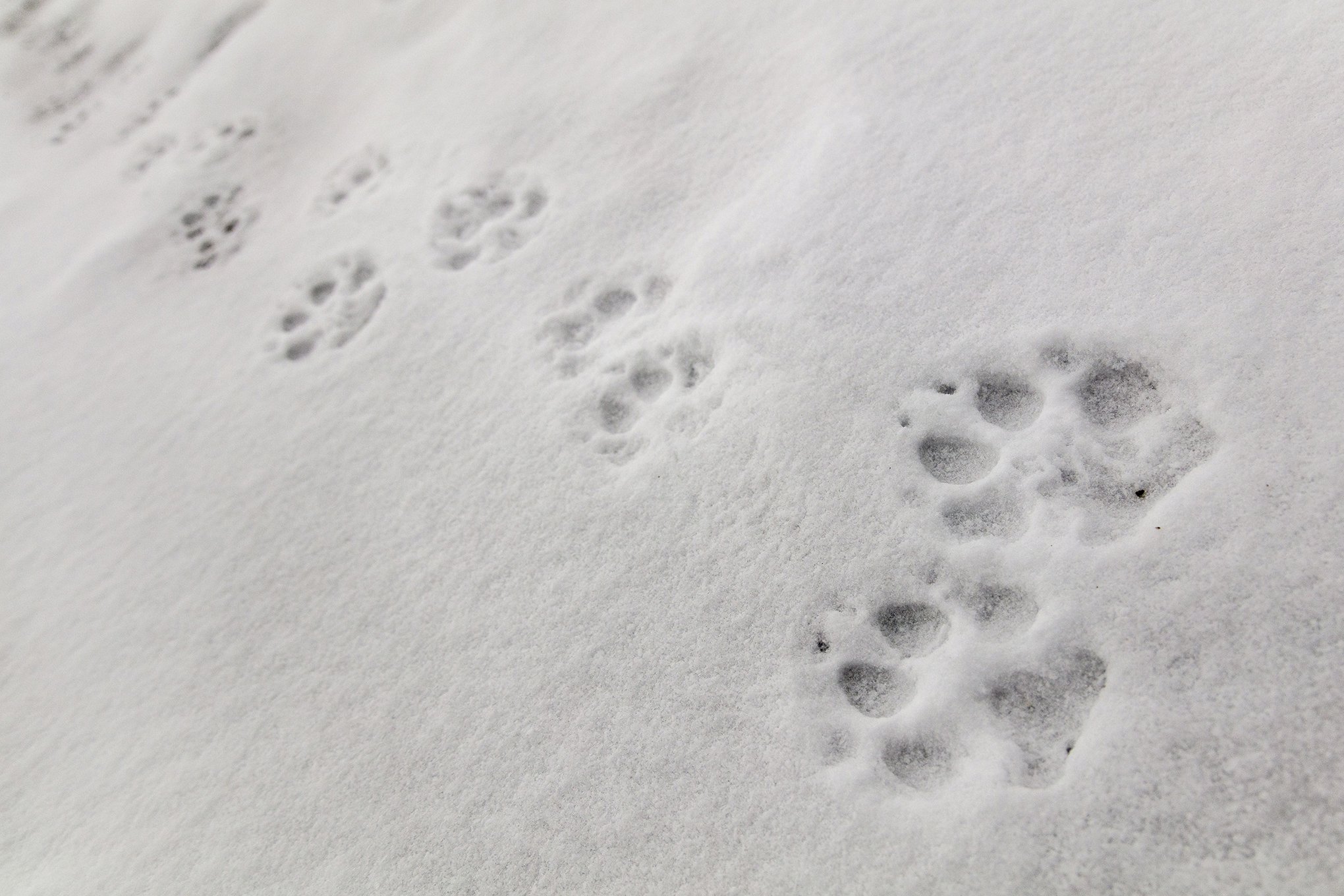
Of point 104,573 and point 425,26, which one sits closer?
point 104,573

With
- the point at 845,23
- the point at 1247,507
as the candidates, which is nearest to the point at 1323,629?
the point at 1247,507

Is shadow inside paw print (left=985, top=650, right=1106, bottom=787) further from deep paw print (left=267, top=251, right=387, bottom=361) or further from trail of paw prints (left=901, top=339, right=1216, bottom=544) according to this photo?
deep paw print (left=267, top=251, right=387, bottom=361)

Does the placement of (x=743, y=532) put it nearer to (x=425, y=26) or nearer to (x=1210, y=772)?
(x=1210, y=772)

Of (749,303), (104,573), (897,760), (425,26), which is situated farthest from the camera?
(425,26)

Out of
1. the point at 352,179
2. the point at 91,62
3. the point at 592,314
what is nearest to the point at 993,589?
the point at 592,314

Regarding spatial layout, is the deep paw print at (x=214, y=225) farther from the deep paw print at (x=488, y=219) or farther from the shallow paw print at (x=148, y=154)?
the deep paw print at (x=488, y=219)

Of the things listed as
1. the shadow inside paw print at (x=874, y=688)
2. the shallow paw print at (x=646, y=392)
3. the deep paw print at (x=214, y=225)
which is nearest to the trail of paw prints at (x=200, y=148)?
the deep paw print at (x=214, y=225)
